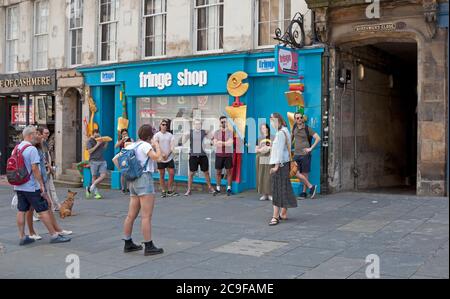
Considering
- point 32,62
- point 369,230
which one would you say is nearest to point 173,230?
point 369,230

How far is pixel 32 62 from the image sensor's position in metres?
19.6

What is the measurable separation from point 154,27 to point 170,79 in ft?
6.35

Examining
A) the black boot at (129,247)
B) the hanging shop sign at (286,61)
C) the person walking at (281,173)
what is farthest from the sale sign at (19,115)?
the black boot at (129,247)

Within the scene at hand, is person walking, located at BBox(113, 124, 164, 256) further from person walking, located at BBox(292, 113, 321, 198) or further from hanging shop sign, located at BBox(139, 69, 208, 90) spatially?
hanging shop sign, located at BBox(139, 69, 208, 90)

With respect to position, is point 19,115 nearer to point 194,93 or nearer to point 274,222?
point 194,93

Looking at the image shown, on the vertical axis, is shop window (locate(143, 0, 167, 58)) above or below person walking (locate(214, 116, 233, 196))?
above

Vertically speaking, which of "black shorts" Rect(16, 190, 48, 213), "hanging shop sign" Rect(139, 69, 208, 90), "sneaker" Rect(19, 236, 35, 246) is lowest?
"sneaker" Rect(19, 236, 35, 246)

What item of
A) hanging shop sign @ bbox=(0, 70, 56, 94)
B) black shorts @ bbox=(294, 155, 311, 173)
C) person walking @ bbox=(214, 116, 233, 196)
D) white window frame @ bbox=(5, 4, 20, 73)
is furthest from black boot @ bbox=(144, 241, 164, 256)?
white window frame @ bbox=(5, 4, 20, 73)

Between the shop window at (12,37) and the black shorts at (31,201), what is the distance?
13558mm

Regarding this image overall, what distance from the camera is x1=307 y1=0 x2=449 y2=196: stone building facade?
11492mm

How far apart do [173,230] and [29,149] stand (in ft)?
8.89

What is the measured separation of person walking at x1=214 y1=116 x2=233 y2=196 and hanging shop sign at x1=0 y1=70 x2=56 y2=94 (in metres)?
7.89

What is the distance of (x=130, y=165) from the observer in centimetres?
721
